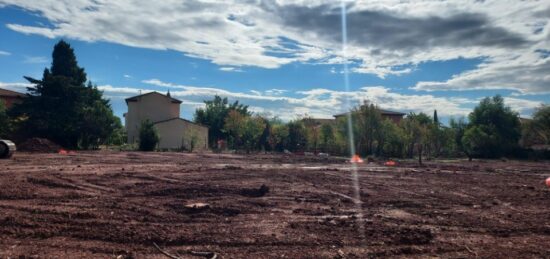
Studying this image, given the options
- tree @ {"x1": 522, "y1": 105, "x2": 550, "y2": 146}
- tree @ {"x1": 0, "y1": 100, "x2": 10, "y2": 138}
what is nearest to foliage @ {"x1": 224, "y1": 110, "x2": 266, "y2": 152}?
tree @ {"x1": 0, "y1": 100, "x2": 10, "y2": 138}

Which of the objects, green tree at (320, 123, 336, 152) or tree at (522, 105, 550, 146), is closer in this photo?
tree at (522, 105, 550, 146)

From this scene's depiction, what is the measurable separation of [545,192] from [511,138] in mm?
42526

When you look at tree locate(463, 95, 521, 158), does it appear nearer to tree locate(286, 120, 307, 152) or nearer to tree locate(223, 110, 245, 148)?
tree locate(286, 120, 307, 152)

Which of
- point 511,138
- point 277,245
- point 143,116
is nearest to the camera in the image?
point 277,245

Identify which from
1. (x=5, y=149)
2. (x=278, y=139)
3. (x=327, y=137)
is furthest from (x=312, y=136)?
(x=5, y=149)

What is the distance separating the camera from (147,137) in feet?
137

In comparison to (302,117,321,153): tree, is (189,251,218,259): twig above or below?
below

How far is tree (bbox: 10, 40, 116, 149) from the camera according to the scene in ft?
128

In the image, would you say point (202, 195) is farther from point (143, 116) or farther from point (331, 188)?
point (143, 116)

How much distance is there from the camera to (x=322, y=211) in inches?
356

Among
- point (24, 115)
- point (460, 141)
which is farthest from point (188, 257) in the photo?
point (460, 141)

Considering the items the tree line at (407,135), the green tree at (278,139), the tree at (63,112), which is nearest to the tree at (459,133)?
the tree line at (407,135)

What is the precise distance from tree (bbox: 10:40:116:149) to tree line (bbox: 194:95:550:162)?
1783cm

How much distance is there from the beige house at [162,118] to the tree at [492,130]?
32466 millimetres
